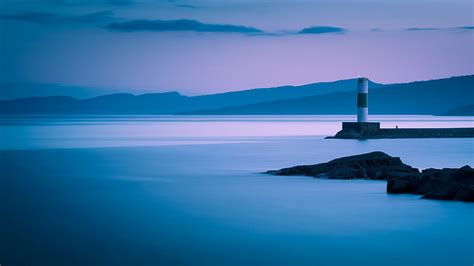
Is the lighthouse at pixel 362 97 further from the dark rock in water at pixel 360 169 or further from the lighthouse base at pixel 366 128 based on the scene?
the dark rock in water at pixel 360 169

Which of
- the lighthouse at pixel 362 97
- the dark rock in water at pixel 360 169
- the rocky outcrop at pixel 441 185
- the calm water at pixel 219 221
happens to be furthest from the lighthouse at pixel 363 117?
the rocky outcrop at pixel 441 185

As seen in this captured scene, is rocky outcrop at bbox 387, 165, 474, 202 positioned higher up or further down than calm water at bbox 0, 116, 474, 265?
higher up

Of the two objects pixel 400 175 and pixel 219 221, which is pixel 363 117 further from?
pixel 219 221

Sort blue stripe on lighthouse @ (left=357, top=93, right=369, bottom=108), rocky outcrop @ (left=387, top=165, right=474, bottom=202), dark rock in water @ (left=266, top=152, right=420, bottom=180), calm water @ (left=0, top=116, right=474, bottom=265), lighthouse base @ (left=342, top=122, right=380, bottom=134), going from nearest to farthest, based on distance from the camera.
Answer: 1. calm water @ (left=0, top=116, right=474, bottom=265)
2. rocky outcrop @ (left=387, top=165, right=474, bottom=202)
3. dark rock in water @ (left=266, top=152, right=420, bottom=180)
4. blue stripe on lighthouse @ (left=357, top=93, right=369, bottom=108)
5. lighthouse base @ (left=342, top=122, right=380, bottom=134)

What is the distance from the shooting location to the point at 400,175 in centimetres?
1241

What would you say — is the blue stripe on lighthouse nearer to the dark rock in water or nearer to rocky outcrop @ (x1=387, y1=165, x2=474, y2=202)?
the dark rock in water

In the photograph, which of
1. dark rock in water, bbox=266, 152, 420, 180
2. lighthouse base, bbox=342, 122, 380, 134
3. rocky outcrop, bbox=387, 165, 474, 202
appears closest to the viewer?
rocky outcrop, bbox=387, 165, 474, 202

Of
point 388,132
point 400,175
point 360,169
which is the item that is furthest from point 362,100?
point 400,175

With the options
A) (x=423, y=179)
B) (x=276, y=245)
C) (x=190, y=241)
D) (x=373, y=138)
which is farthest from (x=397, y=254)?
(x=373, y=138)

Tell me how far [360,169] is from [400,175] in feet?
2.98

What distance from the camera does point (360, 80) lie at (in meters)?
30.2

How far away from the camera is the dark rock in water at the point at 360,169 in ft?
42.8

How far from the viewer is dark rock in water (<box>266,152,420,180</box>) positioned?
42.8 feet

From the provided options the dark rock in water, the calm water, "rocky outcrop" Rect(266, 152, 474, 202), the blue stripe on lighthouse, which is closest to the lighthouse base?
the blue stripe on lighthouse
